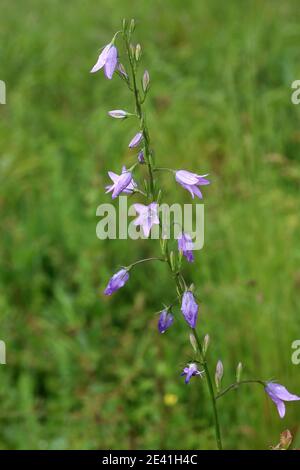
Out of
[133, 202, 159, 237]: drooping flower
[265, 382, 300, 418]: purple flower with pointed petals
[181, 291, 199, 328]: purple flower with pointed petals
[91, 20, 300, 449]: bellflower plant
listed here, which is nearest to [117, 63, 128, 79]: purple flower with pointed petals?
[91, 20, 300, 449]: bellflower plant

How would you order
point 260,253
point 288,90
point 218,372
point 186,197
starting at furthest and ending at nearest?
point 288,90 → point 186,197 → point 260,253 → point 218,372

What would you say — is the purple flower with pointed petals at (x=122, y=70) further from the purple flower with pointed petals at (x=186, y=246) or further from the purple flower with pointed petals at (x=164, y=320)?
the purple flower with pointed petals at (x=164, y=320)

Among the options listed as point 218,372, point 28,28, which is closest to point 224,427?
point 218,372

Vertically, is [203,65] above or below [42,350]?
above

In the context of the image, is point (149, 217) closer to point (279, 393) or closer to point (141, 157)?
point (141, 157)

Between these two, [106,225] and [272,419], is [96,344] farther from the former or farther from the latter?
[272,419]

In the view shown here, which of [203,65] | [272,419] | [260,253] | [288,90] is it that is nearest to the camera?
[272,419]

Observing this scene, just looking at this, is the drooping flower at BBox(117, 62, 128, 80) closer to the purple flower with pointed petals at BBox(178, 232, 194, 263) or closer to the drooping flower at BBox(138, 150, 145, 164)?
the drooping flower at BBox(138, 150, 145, 164)
